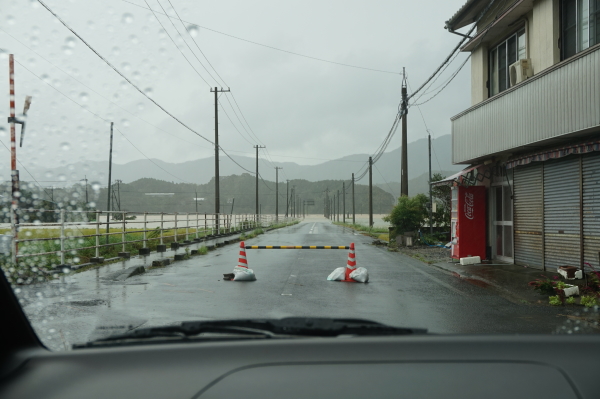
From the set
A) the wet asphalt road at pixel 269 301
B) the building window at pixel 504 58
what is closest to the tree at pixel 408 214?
the building window at pixel 504 58

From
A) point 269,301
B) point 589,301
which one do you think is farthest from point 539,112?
point 269,301

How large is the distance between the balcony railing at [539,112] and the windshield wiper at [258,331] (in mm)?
9829

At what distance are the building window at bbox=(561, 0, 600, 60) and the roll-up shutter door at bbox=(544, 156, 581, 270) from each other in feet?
8.38

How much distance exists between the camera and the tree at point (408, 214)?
80.5 feet

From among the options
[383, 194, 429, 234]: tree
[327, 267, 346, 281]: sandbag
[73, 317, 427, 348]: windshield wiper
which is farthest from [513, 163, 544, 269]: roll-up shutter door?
[73, 317, 427, 348]: windshield wiper

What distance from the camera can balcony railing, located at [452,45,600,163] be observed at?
1036 cm

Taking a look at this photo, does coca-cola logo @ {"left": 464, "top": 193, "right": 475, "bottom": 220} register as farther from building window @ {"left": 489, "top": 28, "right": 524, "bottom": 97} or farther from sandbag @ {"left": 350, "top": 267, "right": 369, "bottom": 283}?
sandbag @ {"left": 350, "top": 267, "right": 369, "bottom": 283}

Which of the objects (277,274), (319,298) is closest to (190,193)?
Answer: (277,274)

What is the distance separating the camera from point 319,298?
904cm

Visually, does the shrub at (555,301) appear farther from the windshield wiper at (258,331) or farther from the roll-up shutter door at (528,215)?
the windshield wiper at (258,331)

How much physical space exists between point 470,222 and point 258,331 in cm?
1521

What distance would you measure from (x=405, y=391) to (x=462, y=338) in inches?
14.0

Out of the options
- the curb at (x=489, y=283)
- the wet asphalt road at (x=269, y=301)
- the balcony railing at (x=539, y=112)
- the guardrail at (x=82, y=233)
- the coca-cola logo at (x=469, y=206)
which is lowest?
the curb at (x=489, y=283)

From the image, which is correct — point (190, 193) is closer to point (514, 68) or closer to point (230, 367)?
point (514, 68)
